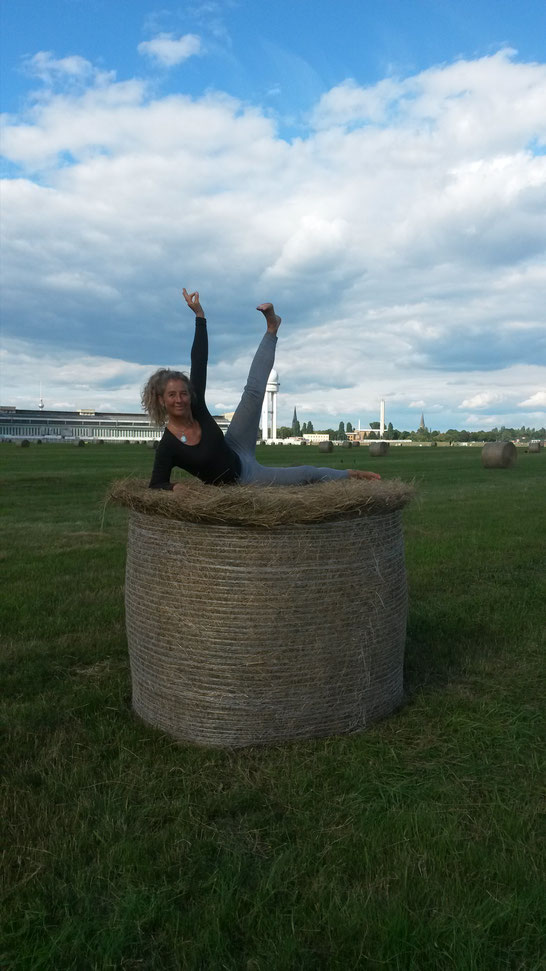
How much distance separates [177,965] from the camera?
2.21m

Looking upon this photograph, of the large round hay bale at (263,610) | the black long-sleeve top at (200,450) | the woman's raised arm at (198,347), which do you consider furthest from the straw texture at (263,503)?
the woman's raised arm at (198,347)

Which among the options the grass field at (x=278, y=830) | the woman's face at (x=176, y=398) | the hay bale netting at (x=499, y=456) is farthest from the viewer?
the hay bale netting at (x=499, y=456)

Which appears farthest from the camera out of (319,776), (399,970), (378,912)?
(319,776)

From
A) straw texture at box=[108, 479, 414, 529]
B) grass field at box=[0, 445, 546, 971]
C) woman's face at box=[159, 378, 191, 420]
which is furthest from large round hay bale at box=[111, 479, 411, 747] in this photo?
woman's face at box=[159, 378, 191, 420]

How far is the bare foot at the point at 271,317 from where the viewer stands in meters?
4.88

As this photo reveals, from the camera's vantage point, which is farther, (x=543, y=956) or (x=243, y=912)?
(x=243, y=912)

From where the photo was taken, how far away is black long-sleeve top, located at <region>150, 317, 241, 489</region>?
4469mm

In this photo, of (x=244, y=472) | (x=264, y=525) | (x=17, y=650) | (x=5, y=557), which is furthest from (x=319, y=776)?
(x=5, y=557)

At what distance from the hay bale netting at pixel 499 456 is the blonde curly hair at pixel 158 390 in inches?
1100

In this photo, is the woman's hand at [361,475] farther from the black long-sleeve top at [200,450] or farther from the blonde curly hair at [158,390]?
the blonde curly hair at [158,390]

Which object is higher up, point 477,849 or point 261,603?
point 261,603

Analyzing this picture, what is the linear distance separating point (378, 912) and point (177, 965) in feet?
2.23

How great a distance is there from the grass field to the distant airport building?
141m

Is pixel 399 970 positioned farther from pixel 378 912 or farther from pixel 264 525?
pixel 264 525
